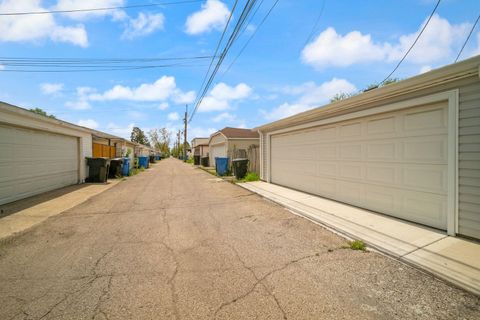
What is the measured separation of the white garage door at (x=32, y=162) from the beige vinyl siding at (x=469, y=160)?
10.8m

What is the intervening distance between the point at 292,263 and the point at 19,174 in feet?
28.8

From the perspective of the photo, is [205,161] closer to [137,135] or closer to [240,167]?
[240,167]

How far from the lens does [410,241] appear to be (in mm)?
3850

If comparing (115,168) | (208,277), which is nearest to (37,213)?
(208,277)

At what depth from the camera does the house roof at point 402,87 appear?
3.73 meters

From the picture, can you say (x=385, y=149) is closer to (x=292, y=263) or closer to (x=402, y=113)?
(x=402, y=113)

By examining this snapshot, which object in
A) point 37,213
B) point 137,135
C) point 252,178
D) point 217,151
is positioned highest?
point 137,135

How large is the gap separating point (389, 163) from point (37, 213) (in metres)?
8.48

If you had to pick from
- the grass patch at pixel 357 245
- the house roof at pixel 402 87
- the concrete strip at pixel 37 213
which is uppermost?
the house roof at pixel 402 87

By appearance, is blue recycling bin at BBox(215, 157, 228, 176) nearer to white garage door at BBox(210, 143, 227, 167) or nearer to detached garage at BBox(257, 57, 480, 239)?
white garage door at BBox(210, 143, 227, 167)

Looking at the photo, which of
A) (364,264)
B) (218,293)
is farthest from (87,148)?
(364,264)

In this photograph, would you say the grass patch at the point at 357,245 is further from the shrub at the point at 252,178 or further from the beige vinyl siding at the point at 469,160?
the shrub at the point at 252,178

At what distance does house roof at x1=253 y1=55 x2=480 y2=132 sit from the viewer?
373 centimetres

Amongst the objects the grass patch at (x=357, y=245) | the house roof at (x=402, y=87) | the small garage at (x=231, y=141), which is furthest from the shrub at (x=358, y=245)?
the small garage at (x=231, y=141)
